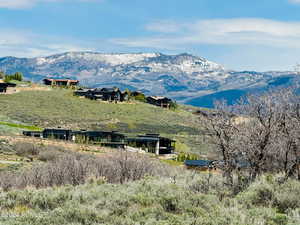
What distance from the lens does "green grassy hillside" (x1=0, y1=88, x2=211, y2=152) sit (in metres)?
99.5

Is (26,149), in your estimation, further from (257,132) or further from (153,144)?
(257,132)

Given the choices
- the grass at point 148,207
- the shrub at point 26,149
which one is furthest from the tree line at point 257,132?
the shrub at point 26,149

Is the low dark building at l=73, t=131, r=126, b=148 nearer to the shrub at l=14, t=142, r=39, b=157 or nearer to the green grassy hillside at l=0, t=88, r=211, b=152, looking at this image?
the green grassy hillside at l=0, t=88, r=211, b=152

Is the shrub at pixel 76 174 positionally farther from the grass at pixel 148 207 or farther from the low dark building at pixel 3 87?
the low dark building at pixel 3 87

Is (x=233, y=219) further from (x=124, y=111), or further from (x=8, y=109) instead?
(x=124, y=111)

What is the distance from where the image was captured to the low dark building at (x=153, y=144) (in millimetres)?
75031

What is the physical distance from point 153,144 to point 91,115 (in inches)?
1622

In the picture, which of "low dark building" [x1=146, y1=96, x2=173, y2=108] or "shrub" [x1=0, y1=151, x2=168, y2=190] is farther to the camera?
"low dark building" [x1=146, y1=96, x2=173, y2=108]

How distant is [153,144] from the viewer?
75.9m

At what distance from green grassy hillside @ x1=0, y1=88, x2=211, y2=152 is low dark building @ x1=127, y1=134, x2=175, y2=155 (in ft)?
33.0

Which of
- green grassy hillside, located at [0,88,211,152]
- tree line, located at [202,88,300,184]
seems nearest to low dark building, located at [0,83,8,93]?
green grassy hillside, located at [0,88,211,152]

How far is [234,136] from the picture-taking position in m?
20.7

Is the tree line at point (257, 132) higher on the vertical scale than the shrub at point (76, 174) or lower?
higher

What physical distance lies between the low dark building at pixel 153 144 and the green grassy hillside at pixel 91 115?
1007 cm
